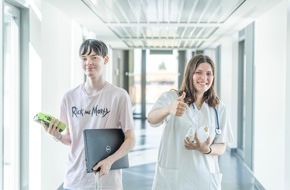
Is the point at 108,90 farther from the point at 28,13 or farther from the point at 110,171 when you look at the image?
the point at 28,13

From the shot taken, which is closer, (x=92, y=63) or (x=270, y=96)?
(x=92, y=63)

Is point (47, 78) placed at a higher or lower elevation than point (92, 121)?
higher

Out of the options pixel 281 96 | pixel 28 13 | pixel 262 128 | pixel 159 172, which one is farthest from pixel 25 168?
pixel 262 128

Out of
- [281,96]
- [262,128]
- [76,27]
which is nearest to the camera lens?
[281,96]

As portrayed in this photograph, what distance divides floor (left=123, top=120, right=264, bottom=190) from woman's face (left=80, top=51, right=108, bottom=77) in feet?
11.9

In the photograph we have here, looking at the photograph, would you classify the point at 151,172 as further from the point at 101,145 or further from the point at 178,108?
the point at 101,145

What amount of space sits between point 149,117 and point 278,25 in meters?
2.77

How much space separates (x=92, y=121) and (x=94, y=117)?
0.02m

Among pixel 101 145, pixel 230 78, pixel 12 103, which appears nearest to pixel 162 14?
pixel 12 103

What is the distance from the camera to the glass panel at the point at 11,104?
3.54 metres

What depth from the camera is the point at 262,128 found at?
520cm

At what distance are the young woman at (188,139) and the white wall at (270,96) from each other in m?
2.21

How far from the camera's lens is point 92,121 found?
6.16 feet

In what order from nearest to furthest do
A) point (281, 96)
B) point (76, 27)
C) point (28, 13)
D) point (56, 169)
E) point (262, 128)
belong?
point (28, 13) → point (281, 96) → point (56, 169) → point (262, 128) → point (76, 27)
